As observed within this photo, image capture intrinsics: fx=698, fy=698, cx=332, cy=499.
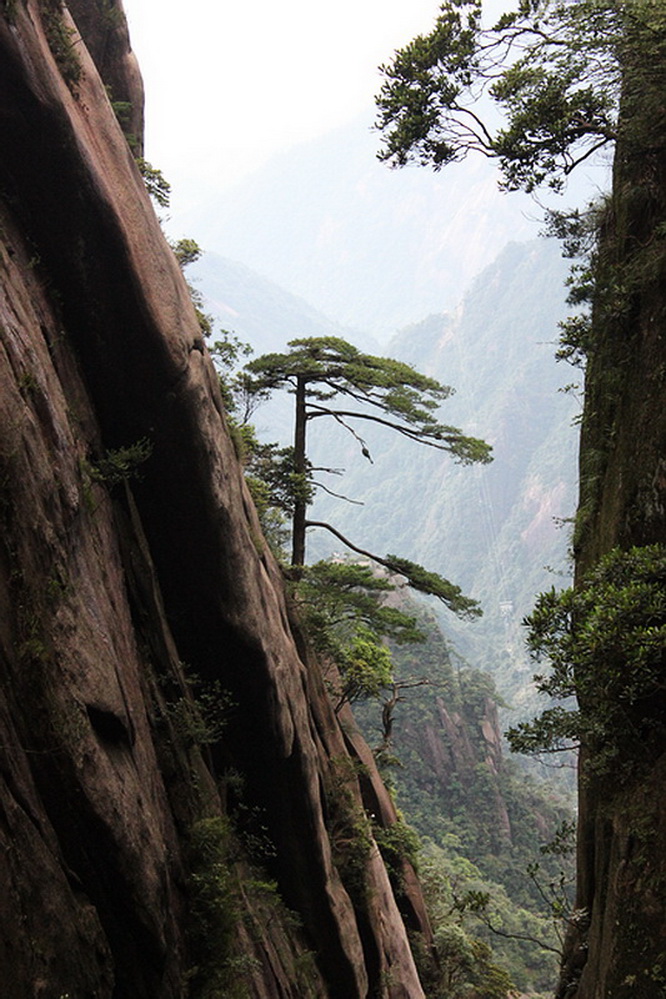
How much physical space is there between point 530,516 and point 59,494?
173m

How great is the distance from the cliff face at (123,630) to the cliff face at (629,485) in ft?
12.9

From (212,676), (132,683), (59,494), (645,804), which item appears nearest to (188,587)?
(212,676)

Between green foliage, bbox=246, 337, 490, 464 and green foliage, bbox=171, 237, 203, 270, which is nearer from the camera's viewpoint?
green foliage, bbox=246, 337, 490, 464

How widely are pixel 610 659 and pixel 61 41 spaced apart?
329 inches

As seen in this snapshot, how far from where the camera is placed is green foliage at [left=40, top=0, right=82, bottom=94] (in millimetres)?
7465

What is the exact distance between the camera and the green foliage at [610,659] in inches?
226

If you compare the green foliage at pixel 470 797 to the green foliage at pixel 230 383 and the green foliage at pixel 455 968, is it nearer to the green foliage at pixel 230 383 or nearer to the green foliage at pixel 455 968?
the green foliage at pixel 455 968

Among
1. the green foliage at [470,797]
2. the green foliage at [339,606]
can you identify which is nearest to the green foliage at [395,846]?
the green foliage at [339,606]

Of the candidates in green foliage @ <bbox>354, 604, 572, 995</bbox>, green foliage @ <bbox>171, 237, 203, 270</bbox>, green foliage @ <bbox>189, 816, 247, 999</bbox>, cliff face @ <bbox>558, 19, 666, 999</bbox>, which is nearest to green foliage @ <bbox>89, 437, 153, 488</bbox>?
green foliage @ <bbox>189, 816, 247, 999</bbox>

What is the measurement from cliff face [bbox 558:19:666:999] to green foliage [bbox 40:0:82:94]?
5.89m

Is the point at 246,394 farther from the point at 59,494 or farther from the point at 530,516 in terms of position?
the point at 530,516

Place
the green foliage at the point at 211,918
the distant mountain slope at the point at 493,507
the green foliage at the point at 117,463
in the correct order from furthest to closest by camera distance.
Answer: the distant mountain slope at the point at 493,507
the green foliage at the point at 117,463
the green foliage at the point at 211,918

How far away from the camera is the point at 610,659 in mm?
5914

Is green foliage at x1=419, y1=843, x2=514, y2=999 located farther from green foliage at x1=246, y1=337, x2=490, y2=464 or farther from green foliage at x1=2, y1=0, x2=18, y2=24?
green foliage at x1=2, y1=0, x2=18, y2=24
